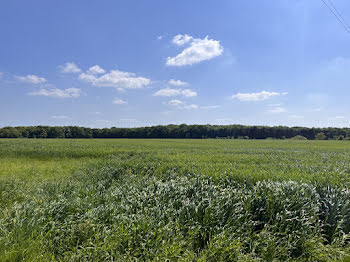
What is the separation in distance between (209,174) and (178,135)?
280 feet

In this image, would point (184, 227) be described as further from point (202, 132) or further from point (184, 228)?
point (202, 132)

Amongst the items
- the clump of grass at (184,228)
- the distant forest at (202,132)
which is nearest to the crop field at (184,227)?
the clump of grass at (184,228)

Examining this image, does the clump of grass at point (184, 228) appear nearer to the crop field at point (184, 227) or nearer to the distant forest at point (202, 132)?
the crop field at point (184, 227)

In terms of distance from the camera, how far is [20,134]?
80750mm

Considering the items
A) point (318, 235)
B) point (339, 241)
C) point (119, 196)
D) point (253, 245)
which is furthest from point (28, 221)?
point (339, 241)

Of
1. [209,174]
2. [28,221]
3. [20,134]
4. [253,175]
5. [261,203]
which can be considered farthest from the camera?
[20,134]

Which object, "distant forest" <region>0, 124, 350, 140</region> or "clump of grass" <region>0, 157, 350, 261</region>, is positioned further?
"distant forest" <region>0, 124, 350, 140</region>

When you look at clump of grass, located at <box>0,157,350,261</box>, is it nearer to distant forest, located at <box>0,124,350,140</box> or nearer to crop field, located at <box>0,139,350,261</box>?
crop field, located at <box>0,139,350,261</box>

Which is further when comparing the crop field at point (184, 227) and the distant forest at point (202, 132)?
the distant forest at point (202, 132)

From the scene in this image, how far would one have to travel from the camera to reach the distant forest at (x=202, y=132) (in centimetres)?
9275

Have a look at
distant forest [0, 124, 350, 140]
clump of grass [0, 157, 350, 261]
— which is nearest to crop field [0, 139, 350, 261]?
clump of grass [0, 157, 350, 261]

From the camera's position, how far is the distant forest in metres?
92.8

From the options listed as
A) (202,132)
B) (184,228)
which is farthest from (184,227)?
(202,132)

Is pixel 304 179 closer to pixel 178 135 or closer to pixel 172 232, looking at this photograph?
pixel 172 232
